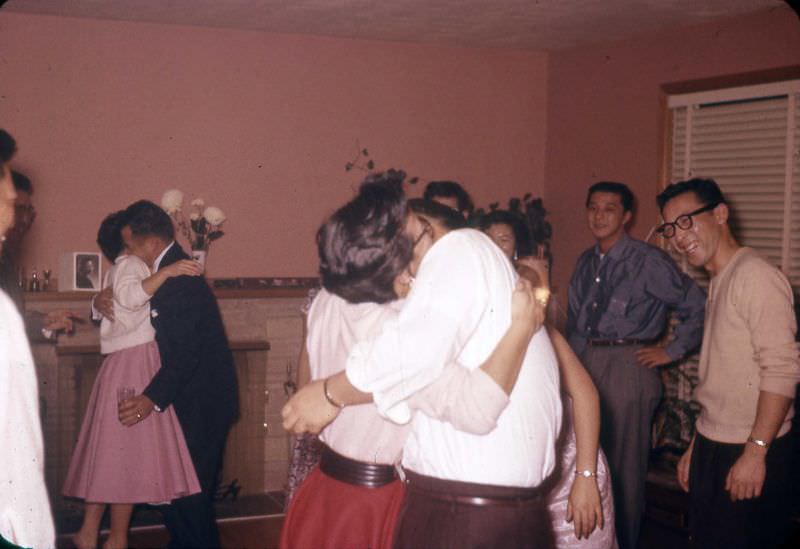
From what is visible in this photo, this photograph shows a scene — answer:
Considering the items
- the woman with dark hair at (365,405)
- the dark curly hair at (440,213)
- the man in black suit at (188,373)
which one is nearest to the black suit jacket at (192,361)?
the man in black suit at (188,373)

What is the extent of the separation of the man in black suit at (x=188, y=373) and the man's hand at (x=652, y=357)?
167 cm

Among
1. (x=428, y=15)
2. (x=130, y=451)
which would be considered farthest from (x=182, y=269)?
(x=428, y=15)

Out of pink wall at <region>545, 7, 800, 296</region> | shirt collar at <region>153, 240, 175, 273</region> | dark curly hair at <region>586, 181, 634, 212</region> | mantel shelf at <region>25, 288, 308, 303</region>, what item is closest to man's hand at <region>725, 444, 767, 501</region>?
dark curly hair at <region>586, 181, 634, 212</region>

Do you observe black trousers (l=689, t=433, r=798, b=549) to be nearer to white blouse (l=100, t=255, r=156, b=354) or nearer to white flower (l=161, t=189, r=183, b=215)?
white blouse (l=100, t=255, r=156, b=354)

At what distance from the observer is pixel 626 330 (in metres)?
3.79

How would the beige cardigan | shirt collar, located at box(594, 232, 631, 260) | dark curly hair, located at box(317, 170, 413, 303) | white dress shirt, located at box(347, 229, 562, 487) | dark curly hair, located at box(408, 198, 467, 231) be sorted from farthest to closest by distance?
shirt collar, located at box(594, 232, 631, 260) → the beige cardigan → dark curly hair, located at box(408, 198, 467, 231) → dark curly hair, located at box(317, 170, 413, 303) → white dress shirt, located at box(347, 229, 562, 487)

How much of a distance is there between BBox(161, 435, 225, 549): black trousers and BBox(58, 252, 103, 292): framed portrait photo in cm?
134

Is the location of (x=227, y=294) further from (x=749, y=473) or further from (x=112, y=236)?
(x=749, y=473)

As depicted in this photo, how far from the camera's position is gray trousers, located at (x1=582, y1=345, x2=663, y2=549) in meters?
3.60

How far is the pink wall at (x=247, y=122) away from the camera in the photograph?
4227mm

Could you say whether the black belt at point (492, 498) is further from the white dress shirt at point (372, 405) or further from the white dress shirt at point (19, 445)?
the white dress shirt at point (19, 445)

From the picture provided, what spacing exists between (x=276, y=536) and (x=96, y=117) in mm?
2169

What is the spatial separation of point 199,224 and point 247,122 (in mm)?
599

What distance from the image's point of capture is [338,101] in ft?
16.0
